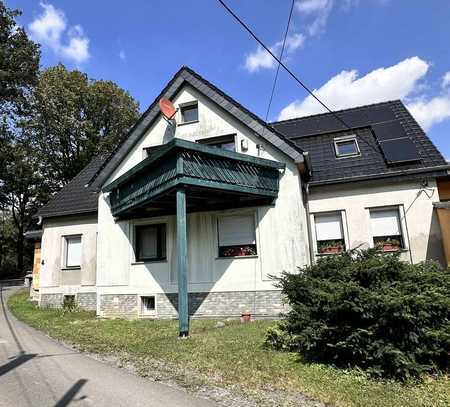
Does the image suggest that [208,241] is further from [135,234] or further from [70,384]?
[70,384]

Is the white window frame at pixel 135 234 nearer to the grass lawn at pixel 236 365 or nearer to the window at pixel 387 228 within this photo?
the grass lawn at pixel 236 365

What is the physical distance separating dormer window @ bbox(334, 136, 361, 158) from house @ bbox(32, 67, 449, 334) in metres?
0.04

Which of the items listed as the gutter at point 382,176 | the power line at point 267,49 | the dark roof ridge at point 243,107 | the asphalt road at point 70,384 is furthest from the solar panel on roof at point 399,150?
the asphalt road at point 70,384

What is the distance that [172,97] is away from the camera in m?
12.7

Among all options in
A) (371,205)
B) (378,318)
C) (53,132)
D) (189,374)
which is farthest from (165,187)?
(53,132)

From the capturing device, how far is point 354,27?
796 cm

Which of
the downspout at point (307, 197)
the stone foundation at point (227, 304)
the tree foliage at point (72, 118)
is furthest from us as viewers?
the tree foliage at point (72, 118)

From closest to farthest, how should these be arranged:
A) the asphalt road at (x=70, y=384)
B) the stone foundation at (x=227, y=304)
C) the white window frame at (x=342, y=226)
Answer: the asphalt road at (x=70, y=384)
the stone foundation at (x=227, y=304)
the white window frame at (x=342, y=226)

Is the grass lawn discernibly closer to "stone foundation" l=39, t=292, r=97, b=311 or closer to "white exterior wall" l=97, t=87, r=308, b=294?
"white exterior wall" l=97, t=87, r=308, b=294

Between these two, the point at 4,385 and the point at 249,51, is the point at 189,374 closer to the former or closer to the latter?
the point at 4,385

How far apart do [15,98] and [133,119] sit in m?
11.9

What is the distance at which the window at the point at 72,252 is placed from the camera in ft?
47.9

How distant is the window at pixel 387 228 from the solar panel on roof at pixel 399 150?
1777mm

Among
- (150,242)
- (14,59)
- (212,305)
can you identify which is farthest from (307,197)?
A: (14,59)
